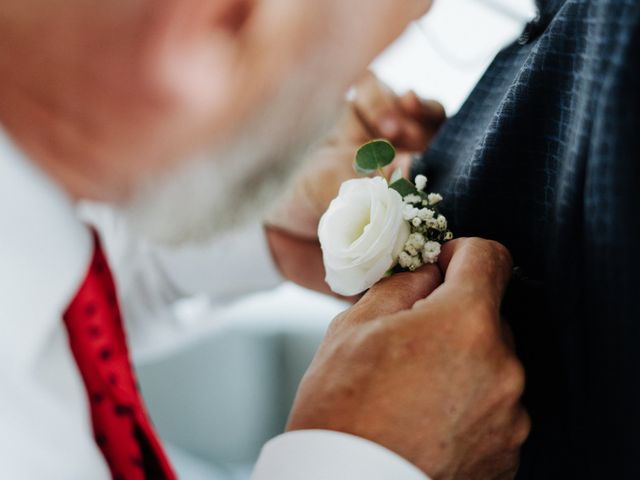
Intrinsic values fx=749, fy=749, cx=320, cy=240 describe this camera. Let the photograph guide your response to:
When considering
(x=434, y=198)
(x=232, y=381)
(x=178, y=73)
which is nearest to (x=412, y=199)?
(x=434, y=198)

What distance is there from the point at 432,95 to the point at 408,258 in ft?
0.80

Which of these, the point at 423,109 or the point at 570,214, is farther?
the point at 423,109

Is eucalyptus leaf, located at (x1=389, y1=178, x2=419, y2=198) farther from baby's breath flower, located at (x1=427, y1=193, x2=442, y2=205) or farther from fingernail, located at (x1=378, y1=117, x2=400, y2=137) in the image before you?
fingernail, located at (x1=378, y1=117, x2=400, y2=137)

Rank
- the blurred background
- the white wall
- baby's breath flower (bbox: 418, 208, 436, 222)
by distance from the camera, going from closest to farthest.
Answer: baby's breath flower (bbox: 418, 208, 436, 222), the white wall, the blurred background

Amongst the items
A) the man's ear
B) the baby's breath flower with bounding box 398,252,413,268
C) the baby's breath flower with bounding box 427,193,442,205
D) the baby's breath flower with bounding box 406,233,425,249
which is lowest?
the baby's breath flower with bounding box 398,252,413,268

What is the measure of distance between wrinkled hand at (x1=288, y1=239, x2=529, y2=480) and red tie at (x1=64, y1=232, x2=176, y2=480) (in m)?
0.39

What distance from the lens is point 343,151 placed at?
74cm

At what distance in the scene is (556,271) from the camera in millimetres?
438

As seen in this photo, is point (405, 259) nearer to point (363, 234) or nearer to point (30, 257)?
point (363, 234)

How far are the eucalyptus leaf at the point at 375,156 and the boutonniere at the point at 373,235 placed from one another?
0.03m

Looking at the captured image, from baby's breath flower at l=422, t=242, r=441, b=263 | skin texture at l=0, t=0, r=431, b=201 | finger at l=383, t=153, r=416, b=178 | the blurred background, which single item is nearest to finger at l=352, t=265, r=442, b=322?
baby's breath flower at l=422, t=242, r=441, b=263

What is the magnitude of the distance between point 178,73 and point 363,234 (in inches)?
14.6

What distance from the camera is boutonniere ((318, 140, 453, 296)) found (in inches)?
18.3

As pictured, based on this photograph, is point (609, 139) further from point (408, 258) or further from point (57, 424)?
point (57, 424)
